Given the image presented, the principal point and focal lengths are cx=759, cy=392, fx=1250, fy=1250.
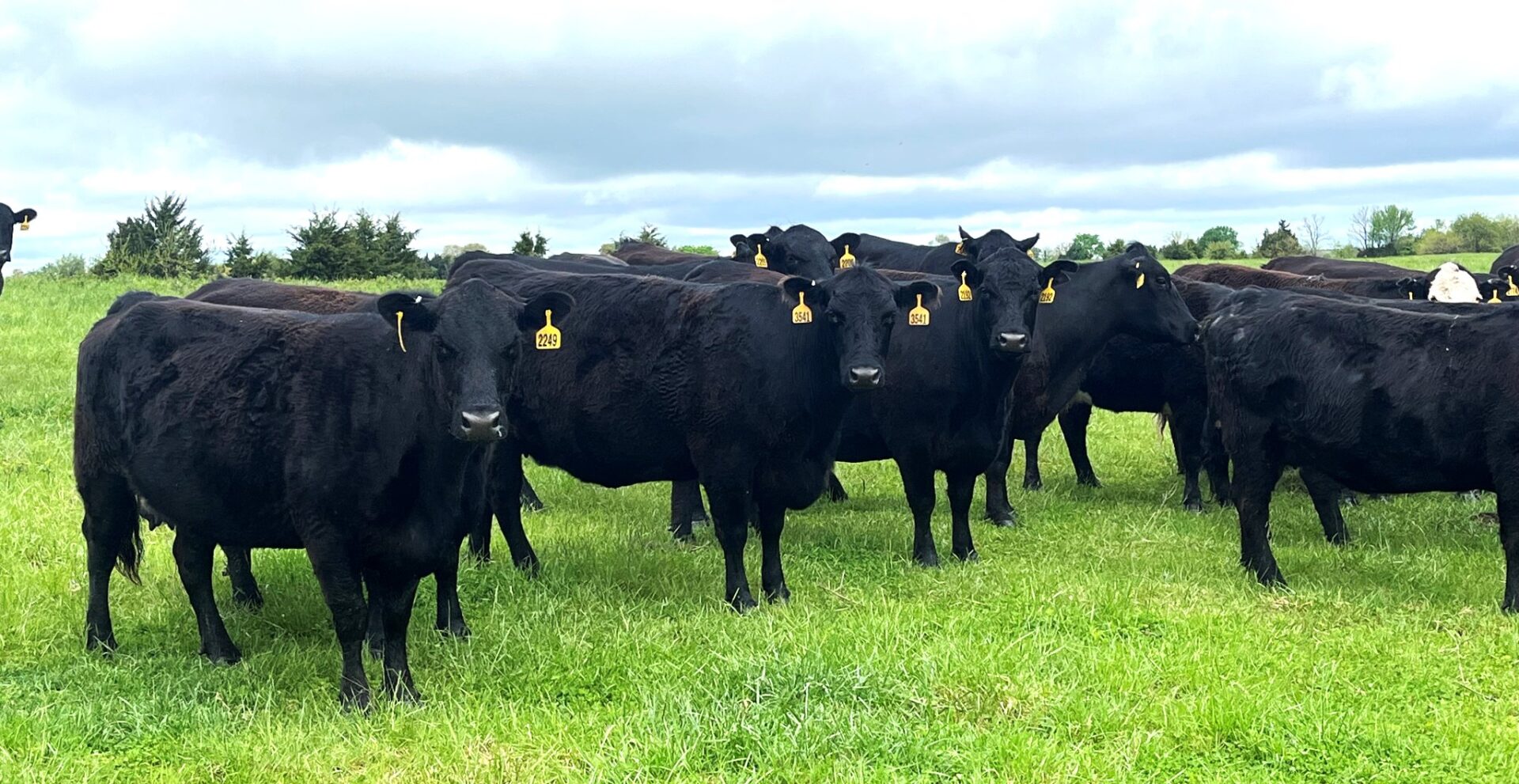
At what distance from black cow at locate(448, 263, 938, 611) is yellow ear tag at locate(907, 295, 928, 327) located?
30 cm

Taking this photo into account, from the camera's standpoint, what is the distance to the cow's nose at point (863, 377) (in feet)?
24.4

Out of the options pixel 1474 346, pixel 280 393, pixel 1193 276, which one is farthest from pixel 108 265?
pixel 1474 346

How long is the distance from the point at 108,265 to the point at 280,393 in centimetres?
3273

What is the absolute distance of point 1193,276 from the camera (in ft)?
50.9

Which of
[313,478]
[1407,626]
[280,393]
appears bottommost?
[1407,626]

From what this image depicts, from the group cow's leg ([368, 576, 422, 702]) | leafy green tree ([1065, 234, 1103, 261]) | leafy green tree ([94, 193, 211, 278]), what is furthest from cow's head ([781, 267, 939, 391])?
leafy green tree ([1065, 234, 1103, 261])

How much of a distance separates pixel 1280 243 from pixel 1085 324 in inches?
1969

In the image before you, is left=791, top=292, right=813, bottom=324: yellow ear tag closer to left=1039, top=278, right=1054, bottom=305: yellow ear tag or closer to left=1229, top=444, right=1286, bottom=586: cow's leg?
left=1039, top=278, right=1054, bottom=305: yellow ear tag

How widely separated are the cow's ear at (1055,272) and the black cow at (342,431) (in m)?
4.65

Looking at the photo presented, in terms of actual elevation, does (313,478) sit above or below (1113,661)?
above

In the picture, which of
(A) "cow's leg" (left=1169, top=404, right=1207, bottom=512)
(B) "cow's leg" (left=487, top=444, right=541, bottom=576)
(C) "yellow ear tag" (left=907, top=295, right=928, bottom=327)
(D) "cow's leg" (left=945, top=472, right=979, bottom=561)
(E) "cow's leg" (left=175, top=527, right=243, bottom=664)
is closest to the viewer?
(E) "cow's leg" (left=175, top=527, right=243, bottom=664)

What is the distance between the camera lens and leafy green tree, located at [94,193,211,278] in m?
34.4

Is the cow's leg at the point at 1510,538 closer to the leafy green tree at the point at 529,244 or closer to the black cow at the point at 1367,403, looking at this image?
the black cow at the point at 1367,403

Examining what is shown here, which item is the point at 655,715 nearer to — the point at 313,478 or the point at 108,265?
the point at 313,478
